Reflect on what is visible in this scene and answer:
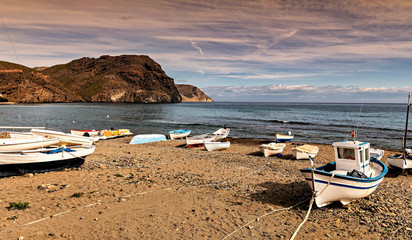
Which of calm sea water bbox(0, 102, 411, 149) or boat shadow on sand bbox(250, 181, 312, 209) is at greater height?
boat shadow on sand bbox(250, 181, 312, 209)

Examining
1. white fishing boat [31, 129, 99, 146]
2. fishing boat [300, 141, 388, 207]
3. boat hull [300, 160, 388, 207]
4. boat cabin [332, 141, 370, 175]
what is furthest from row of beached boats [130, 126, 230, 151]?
boat hull [300, 160, 388, 207]

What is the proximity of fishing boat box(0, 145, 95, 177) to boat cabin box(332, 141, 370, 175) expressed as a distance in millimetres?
15594

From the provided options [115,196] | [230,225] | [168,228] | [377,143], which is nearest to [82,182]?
Answer: [115,196]

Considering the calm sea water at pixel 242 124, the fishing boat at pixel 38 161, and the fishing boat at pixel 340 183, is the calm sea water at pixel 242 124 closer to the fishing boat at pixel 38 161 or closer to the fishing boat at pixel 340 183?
the fishing boat at pixel 340 183

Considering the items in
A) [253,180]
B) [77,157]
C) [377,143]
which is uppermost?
[77,157]

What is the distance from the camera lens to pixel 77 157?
15.9 metres

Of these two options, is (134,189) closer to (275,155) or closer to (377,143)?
(275,155)

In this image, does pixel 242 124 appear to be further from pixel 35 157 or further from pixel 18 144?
pixel 35 157

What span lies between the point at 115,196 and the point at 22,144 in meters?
11.9

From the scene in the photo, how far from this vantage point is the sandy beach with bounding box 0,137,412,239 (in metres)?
8.38

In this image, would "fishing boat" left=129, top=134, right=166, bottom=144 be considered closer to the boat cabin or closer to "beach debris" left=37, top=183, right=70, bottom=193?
"beach debris" left=37, top=183, right=70, bottom=193

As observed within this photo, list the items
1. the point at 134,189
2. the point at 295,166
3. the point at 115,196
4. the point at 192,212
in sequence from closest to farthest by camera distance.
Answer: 1. the point at 192,212
2. the point at 115,196
3. the point at 134,189
4. the point at 295,166

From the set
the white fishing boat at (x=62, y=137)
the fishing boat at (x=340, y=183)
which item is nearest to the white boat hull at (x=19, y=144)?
the white fishing boat at (x=62, y=137)

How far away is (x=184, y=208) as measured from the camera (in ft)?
33.6
